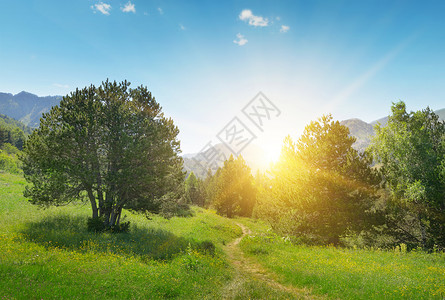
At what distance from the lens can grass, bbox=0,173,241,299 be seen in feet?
25.3

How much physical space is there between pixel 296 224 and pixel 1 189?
36.0m

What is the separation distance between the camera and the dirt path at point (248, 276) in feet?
31.3

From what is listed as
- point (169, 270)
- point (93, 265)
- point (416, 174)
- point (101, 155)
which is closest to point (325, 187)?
point (416, 174)

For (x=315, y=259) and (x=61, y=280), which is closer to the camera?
(x=61, y=280)

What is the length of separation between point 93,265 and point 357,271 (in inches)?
556

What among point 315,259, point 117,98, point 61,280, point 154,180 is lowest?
point 315,259

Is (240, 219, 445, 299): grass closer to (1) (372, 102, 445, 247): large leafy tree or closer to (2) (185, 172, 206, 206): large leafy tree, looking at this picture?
(1) (372, 102, 445, 247): large leafy tree

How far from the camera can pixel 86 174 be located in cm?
1536

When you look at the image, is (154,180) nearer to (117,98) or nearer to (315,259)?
(117,98)

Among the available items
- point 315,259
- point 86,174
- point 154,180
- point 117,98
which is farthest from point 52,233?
point 315,259

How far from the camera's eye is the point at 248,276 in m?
12.4

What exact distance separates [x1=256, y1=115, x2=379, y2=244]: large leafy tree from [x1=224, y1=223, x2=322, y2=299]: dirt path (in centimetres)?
687

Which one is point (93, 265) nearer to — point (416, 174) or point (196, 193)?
point (416, 174)

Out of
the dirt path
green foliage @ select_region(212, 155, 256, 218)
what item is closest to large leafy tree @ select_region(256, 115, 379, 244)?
the dirt path
